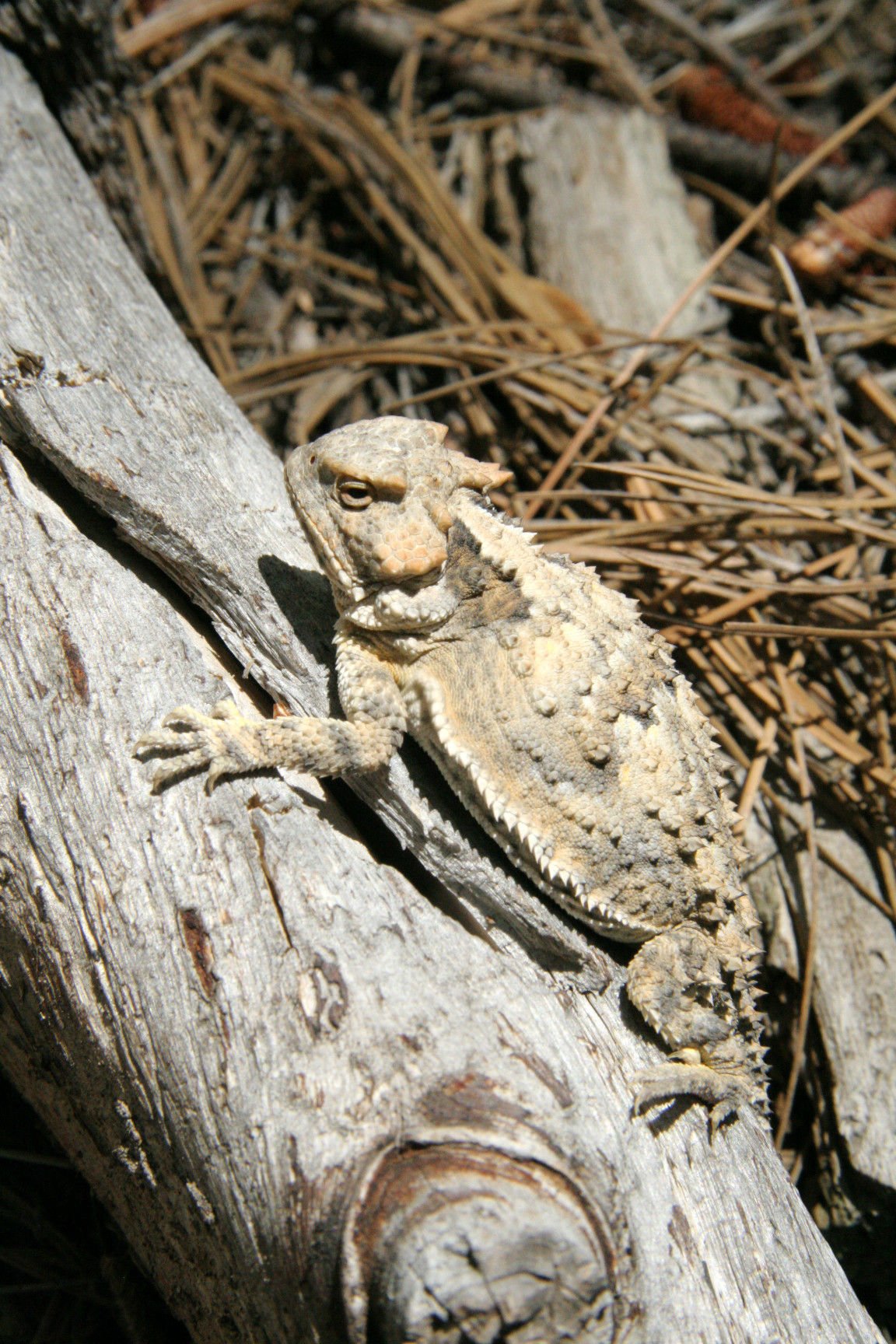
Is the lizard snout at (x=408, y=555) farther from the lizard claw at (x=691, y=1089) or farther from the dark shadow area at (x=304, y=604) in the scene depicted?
the lizard claw at (x=691, y=1089)

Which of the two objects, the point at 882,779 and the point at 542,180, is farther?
the point at 542,180

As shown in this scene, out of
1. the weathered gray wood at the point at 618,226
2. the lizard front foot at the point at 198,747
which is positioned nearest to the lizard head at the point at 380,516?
the lizard front foot at the point at 198,747

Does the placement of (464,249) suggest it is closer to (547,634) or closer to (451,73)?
(451,73)

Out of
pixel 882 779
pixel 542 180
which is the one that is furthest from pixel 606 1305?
pixel 542 180

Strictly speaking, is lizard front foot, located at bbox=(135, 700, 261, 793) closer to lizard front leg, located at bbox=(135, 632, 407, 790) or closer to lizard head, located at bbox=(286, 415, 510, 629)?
lizard front leg, located at bbox=(135, 632, 407, 790)

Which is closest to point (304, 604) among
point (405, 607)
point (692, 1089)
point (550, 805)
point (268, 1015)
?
point (405, 607)

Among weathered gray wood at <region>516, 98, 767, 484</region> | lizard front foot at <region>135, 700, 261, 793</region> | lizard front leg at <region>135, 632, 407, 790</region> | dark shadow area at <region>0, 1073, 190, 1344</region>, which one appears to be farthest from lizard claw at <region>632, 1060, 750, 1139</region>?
weathered gray wood at <region>516, 98, 767, 484</region>
